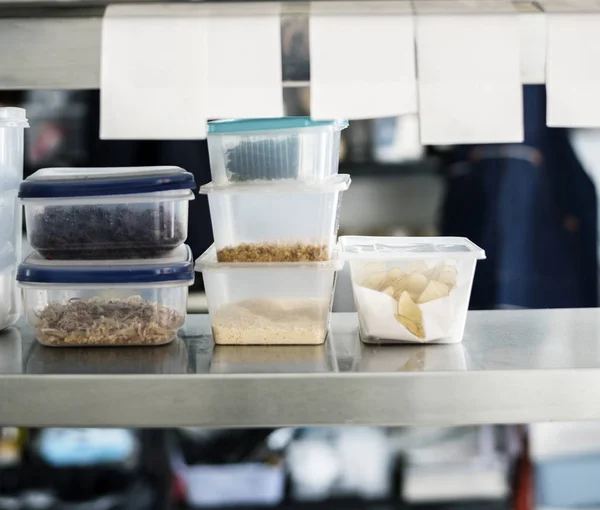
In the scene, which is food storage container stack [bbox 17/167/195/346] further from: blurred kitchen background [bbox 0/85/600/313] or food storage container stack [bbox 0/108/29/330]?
blurred kitchen background [bbox 0/85/600/313]

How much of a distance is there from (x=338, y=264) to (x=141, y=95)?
32cm

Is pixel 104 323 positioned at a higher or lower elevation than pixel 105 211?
lower

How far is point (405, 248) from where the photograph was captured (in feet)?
3.46

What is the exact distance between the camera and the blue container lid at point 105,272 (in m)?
0.97

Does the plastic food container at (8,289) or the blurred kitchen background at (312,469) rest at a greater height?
the plastic food container at (8,289)

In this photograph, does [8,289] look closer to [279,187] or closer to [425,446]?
[279,187]

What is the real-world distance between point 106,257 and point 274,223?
0.21m

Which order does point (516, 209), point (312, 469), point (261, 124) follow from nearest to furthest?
point (261, 124) → point (312, 469) → point (516, 209)

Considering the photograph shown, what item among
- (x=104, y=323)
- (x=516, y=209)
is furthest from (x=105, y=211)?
(x=516, y=209)

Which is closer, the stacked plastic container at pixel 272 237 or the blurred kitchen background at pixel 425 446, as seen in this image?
the stacked plastic container at pixel 272 237

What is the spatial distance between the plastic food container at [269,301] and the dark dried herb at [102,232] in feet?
0.21

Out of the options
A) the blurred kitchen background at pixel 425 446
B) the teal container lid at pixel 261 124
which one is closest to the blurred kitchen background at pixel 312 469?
the blurred kitchen background at pixel 425 446

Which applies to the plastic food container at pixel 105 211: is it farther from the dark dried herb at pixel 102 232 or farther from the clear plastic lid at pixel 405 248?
the clear plastic lid at pixel 405 248

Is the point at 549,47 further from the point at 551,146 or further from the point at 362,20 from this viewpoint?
the point at 551,146
